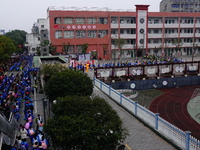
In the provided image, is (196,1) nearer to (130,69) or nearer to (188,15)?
(188,15)

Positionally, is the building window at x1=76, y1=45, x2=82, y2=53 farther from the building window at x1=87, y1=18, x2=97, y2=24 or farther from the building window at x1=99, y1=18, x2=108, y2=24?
the building window at x1=99, y1=18, x2=108, y2=24

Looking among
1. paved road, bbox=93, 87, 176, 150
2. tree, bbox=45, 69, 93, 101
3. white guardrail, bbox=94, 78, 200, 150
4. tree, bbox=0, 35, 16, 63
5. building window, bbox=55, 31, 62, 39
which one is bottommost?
paved road, bbox=93, 87, 176, 150

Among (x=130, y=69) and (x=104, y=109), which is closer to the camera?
(x=104, y=109)

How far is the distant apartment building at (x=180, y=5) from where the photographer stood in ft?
251

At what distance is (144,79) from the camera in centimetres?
2617

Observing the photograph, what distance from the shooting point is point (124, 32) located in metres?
54.1

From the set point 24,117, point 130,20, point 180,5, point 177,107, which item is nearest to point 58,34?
point 130,20

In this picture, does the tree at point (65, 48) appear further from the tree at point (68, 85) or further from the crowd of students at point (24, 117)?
the tree at point (68, 85)

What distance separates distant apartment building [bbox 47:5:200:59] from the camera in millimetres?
49159

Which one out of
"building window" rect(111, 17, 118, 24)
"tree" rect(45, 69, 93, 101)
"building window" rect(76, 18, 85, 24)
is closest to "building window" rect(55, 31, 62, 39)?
"building window" rect(76, 18, 85, 24)

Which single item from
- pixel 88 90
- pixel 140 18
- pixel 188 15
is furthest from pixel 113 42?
pixel 88 90

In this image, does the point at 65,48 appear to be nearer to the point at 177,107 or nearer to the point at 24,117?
the point at 177,107

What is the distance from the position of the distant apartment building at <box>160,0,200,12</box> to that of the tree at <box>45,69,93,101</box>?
70.6 m

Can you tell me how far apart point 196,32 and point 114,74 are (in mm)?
42769
